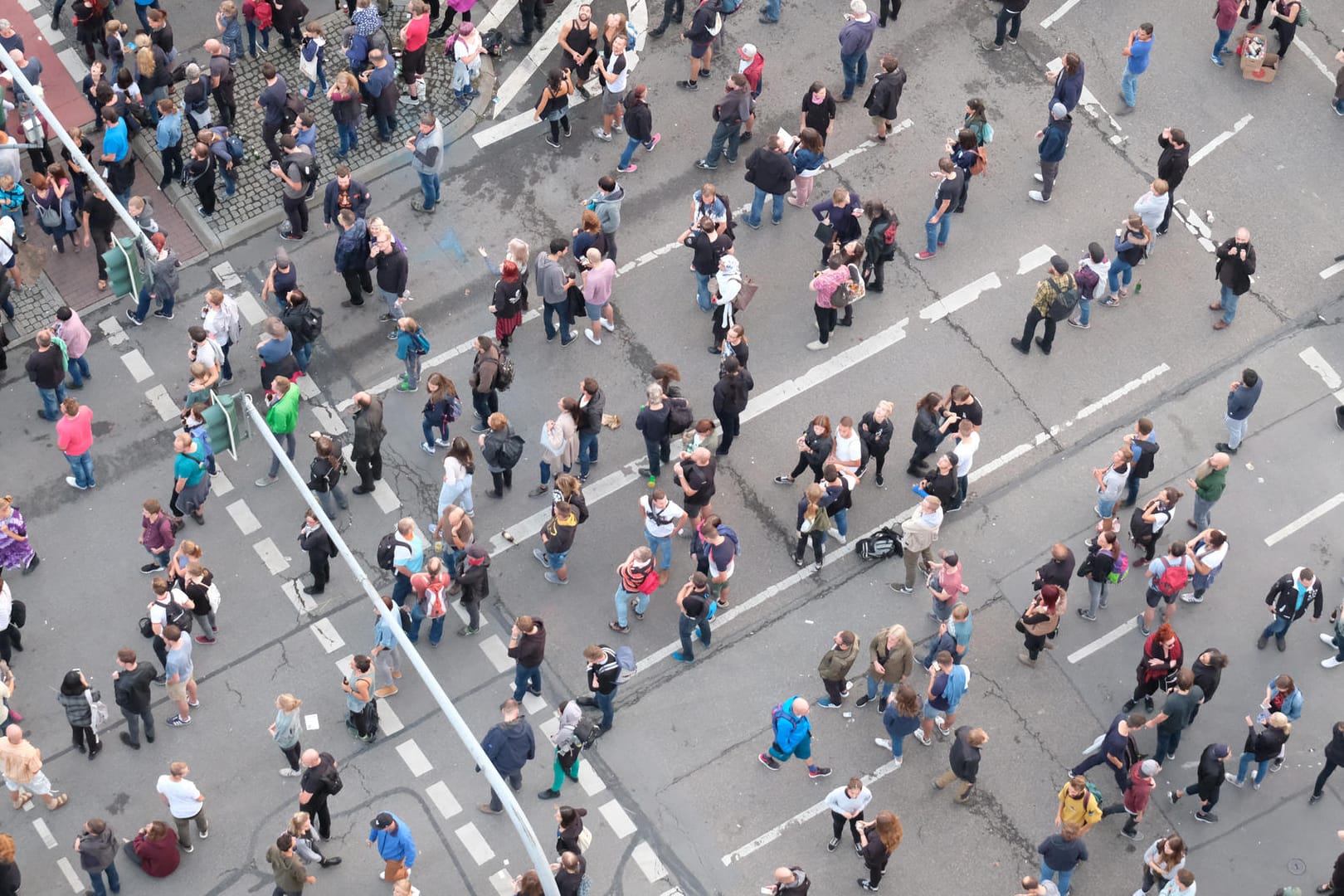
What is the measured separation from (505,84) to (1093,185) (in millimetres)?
8973

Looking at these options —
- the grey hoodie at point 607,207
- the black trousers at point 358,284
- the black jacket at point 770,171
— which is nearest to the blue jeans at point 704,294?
the grey hoodie at point 607,207

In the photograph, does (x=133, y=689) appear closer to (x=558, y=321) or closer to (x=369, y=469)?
(x=369, y=469)

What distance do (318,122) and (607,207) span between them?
511 centimetres

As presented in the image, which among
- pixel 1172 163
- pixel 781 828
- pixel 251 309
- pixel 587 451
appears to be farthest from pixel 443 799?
pixel 1172 163

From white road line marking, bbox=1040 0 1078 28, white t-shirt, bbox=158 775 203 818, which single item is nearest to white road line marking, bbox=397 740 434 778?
white t-shirt, bbox=158 775 203 818

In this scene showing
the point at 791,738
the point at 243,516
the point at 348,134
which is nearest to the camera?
the point at 791,738

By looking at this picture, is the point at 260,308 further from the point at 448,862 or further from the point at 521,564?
the point at 448,862

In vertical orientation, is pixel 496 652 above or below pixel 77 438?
below

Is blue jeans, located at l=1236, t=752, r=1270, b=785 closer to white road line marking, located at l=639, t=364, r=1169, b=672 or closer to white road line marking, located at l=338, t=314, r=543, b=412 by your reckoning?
white road line marking, located at l=639, t=364, r=1169, b=672

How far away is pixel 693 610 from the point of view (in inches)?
989

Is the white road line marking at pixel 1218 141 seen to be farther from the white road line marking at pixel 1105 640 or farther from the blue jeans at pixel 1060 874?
the blue jeans at pixel 1060 874

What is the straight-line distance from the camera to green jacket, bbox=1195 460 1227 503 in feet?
86.2

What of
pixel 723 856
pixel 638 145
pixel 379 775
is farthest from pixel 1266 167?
pixel 379 775

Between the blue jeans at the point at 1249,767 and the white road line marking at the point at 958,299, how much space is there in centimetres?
764
